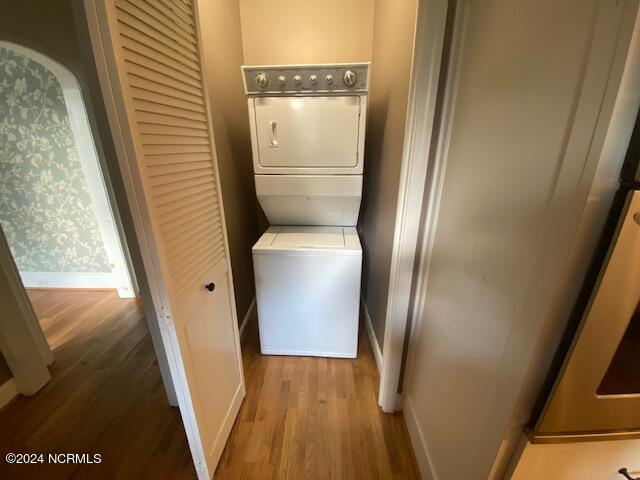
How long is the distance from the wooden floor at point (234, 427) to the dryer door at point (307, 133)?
4.47 ft

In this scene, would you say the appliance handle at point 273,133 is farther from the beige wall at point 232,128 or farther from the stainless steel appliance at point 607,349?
the stainless steel appliance at point 607,349

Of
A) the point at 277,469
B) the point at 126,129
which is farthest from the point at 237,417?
the point at 126,129

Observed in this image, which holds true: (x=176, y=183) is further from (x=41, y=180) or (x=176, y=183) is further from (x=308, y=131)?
(x=41, y=180)

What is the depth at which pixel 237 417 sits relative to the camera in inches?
54.2

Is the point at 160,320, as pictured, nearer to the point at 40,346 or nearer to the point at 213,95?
the point at 213,95

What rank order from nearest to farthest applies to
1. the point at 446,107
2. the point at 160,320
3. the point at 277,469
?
the point at 160,320, the point at 446,107, the point at 277,469

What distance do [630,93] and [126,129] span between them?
3.19 ft

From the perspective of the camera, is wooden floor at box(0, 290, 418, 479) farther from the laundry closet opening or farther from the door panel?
the door panel

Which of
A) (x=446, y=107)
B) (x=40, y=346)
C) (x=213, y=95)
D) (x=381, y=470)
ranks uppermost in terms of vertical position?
(x=213, y=95)

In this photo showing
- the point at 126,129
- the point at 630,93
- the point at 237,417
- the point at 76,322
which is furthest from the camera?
the point at 76,322

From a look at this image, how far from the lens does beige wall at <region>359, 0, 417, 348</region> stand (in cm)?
126

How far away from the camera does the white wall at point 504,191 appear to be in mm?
428

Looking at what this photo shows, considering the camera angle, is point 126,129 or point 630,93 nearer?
point 630,93

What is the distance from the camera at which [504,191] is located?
0.61 meters
